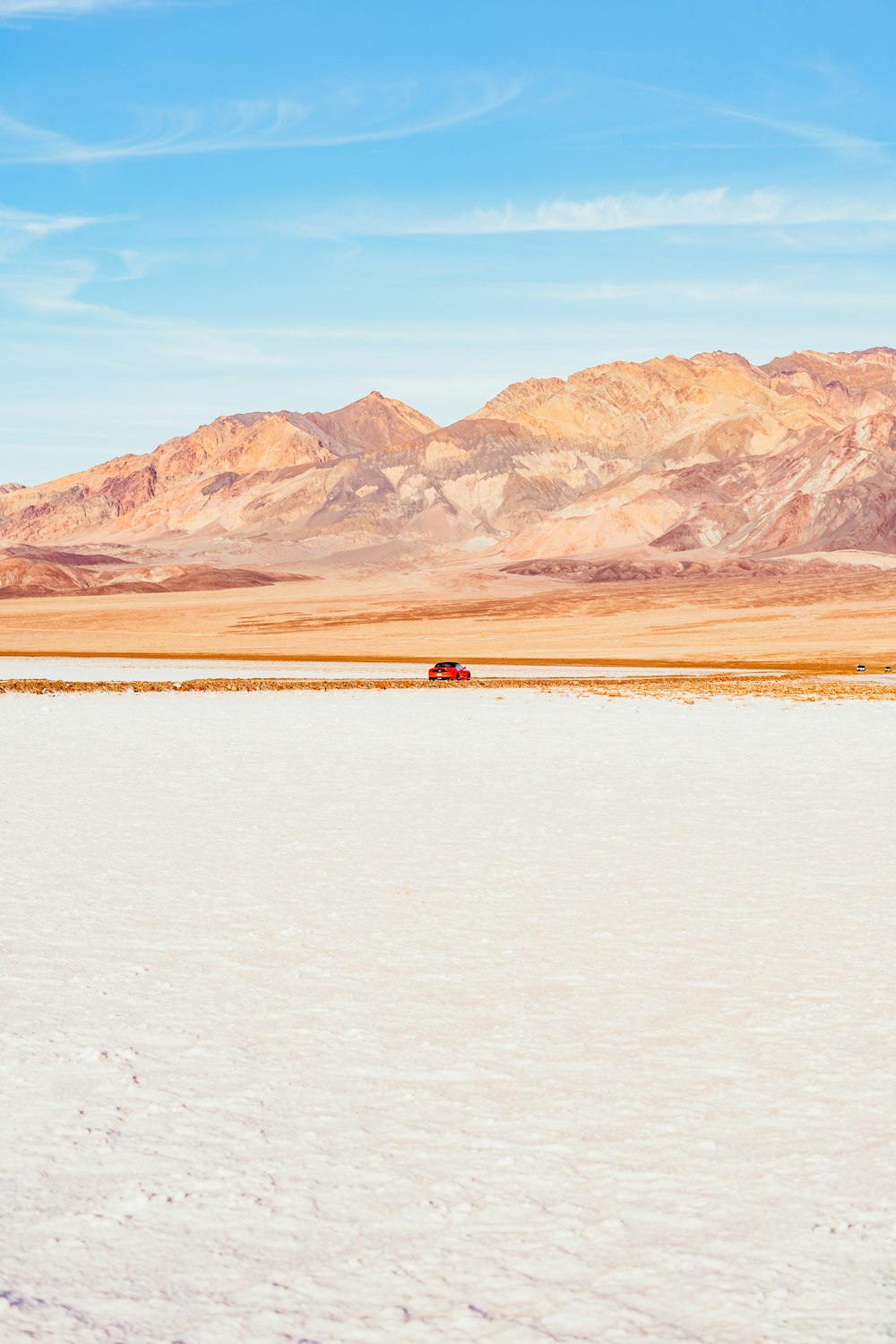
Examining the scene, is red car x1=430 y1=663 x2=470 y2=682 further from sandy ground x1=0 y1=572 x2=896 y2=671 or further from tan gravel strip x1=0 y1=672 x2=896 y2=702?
sandy ground x1=0 y1=572 x2=896 y2=671

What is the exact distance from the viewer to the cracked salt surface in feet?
15.5

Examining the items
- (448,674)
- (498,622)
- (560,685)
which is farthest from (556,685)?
(498,622)

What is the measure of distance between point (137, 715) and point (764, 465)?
179353mm

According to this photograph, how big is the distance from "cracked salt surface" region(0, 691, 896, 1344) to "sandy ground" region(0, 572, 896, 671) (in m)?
53.2

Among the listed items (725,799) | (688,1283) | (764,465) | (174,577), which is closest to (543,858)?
(725,799)

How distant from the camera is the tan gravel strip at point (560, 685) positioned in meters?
39.5

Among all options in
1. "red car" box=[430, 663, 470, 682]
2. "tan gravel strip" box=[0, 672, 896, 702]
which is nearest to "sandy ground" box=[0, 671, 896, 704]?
"tan gravel strip" box=[0, 672, 896, 702]

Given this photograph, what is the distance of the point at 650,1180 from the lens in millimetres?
5527

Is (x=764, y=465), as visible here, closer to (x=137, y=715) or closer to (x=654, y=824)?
(x=137, y=715)

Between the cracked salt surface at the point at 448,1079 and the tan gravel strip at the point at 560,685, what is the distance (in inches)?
993

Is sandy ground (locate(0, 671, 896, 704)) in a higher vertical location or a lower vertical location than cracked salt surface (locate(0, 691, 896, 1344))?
higher

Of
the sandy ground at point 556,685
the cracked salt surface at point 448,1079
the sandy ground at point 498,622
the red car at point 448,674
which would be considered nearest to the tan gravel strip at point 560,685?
the sandy ground at point 556,685

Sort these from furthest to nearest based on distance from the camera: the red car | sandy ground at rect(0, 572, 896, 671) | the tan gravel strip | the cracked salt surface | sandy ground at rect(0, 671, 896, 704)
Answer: sandy ground at rect(0, 572, 896, 671)
the red car
sandy ground at rect(0, 671, 896, 704)
the tan gravel strip
the cracked salt surface

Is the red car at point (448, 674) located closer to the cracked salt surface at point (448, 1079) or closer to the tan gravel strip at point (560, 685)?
the tan gravel strip at point (560, 685)
